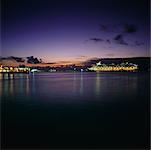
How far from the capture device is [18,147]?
6617 mm

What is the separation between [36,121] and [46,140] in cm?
264

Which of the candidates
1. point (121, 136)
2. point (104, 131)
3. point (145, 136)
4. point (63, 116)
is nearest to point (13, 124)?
point (63, 116)

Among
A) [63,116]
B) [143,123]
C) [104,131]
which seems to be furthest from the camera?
[63,116]

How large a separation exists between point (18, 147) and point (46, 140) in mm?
963

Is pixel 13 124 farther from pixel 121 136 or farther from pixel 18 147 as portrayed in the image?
pixel 121 136

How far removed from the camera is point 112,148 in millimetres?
6629

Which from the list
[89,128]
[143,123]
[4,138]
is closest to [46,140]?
[4,138]

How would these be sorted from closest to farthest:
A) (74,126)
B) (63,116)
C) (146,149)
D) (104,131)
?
(146,149), (104,131), (74,126), (63,116)

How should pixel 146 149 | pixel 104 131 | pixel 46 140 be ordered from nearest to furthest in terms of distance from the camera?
pixel 146 149, pixel 46 140, pixel 104 131

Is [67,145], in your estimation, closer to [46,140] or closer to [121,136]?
[46,140]

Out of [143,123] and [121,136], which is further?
[143,123]

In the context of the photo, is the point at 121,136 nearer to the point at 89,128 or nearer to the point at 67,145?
the point at 89,128

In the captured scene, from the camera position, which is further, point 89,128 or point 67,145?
point 89,128

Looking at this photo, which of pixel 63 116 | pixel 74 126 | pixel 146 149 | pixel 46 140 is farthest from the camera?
pixel 63 116
